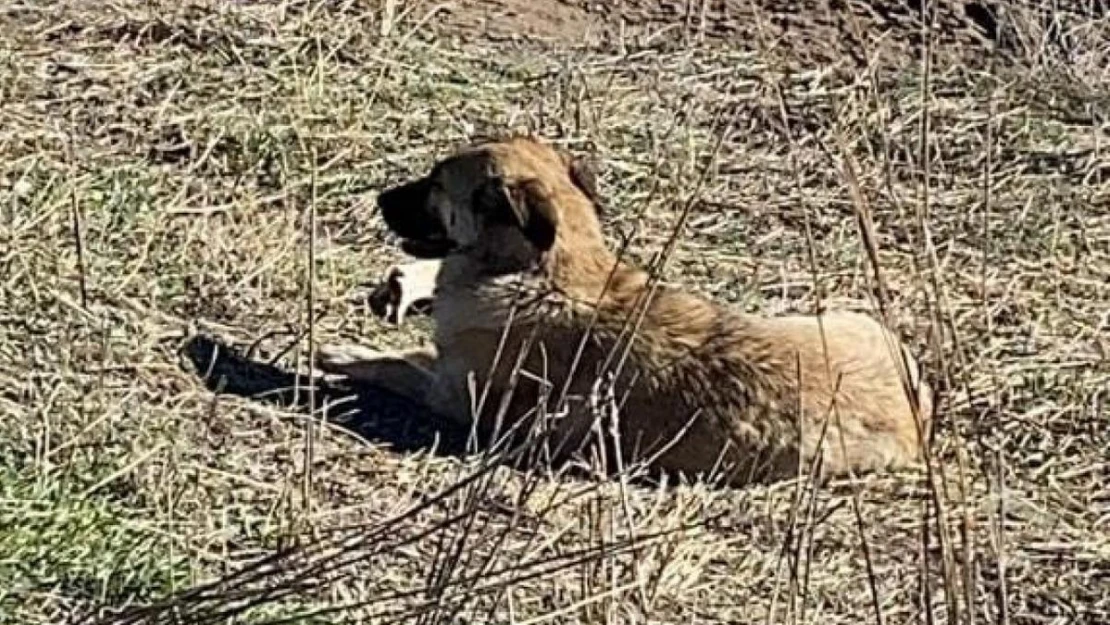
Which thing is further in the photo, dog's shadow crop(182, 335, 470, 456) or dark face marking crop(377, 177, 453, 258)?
dark face marking crop(377, 177, 453, 258)

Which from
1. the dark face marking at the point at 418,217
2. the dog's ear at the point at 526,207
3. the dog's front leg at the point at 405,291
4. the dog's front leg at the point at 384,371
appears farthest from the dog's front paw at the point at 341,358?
the dog's ear at the point at 526,207

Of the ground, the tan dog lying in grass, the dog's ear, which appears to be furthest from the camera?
the dog's ear

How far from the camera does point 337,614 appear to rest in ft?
16.5

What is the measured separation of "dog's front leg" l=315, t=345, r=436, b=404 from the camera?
7074mm

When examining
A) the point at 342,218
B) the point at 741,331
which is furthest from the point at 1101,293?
the point at 342,218

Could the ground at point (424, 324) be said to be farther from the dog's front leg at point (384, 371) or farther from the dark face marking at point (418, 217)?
the dark face marking at point (418, 217)

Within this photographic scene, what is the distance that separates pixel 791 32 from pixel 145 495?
4.89 meters

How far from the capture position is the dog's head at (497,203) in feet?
23.1

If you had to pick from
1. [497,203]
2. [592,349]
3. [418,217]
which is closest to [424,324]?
[418,217]

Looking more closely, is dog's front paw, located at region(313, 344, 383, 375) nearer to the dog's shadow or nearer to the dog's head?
the dog's shadow

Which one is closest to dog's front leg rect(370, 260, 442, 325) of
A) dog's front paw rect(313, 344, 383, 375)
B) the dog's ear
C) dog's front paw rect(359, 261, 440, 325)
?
dog's front paw rect(359, 261, 440, 325)

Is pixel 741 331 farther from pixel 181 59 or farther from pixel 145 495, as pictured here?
pixel 181 59

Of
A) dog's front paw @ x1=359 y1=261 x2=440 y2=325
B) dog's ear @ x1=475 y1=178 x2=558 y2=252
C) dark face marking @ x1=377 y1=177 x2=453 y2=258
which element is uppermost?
dog's ear @ x1=475 y1=178 x2=558 y2=252

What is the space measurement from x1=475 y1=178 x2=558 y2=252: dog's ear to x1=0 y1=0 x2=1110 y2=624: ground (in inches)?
10.7
